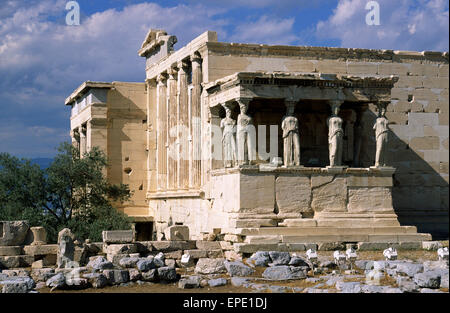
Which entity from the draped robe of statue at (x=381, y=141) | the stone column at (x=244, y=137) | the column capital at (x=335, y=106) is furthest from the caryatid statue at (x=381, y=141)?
the stone column at (x=244, y=137)

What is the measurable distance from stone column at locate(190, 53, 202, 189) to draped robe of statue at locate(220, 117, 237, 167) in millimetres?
3641

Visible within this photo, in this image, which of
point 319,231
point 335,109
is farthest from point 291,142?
point 319,231

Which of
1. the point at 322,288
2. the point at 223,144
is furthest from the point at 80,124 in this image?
the point at 322,288

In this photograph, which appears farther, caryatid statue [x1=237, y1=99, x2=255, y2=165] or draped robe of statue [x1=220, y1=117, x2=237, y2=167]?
draped robe of statue [x1=220, y1=117, x2=237, y2=167]

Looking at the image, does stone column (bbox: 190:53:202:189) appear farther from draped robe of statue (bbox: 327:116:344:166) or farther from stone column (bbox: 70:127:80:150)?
stone column (bbox: 70:127:80:150)

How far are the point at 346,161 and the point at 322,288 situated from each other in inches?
A: 345

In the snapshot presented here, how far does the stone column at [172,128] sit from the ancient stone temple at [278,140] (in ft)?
0.12

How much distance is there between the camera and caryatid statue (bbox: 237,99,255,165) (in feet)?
62.3

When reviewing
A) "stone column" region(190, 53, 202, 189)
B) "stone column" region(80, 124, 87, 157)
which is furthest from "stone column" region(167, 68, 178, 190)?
"stone column" region(80, 124, 87, 157)

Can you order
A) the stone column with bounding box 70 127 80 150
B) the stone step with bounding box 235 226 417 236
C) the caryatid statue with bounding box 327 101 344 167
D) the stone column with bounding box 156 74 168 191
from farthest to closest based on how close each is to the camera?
the stone column with bounding box 70 127 80 150 → the stone column with bounding box 156 74 168 191 → the caryatid statue with bounding box 327 101 344 167 → the stone step with bounding box 235 226 417 236

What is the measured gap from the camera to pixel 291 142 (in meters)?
19.2

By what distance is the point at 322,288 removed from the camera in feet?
42.4

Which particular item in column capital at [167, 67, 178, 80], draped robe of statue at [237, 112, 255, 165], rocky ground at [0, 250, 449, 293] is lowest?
rocky ground at [0, 250, 449, 293]

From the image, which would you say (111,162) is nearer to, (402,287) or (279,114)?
(279,114)
